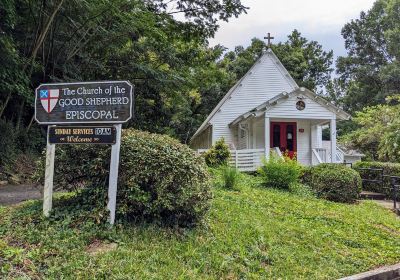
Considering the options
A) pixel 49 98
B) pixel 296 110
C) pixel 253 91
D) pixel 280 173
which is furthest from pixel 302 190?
pixel 253 91

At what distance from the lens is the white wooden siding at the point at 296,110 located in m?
16.4

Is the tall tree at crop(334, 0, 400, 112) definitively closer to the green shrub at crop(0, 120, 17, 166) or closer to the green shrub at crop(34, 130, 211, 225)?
the green shrub at crop(0, 120, 17, 166)

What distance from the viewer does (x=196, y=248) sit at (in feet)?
15.1

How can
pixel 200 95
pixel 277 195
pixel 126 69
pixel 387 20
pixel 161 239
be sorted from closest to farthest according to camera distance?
1. pixel 161 239
2. pixel 277 195
3. pixel 126 69
4. pixel 200 95
5. pixel 387 20

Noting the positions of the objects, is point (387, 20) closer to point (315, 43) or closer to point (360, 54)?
point (360, 54)

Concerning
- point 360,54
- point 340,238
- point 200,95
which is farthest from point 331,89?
point 340,238

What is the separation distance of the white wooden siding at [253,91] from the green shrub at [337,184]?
9.10 m

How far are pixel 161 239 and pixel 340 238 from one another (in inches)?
131

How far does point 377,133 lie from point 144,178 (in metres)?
20.0

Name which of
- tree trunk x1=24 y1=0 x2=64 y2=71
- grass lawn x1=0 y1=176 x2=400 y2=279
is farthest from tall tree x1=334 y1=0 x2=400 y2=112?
grass lawn x1=0 y1=176 x2=400 y2=279

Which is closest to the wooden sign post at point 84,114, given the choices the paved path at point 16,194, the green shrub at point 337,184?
the paved path at point 16,194

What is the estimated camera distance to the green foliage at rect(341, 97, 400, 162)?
1290 cm

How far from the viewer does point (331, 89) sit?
155 ft

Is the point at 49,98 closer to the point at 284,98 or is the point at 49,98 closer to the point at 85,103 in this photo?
the point at 85,103
